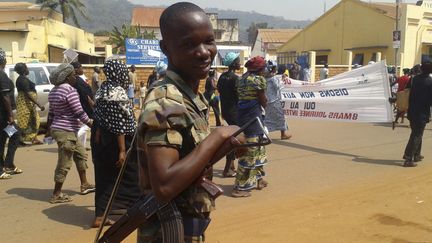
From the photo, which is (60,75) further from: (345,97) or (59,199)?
(345,97)

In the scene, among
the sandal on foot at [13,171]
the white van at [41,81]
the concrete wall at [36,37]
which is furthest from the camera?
the concrete wall at [36,37]

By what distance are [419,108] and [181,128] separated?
6.25m

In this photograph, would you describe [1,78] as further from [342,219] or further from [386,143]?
[386,143]

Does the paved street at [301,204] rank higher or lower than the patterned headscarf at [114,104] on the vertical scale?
lower

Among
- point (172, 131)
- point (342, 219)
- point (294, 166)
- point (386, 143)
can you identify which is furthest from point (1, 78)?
point (386, 143)

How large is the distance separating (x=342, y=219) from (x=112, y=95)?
2.66 meters

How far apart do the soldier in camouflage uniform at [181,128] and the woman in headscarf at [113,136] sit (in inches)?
99.0

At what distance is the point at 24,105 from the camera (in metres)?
8.24

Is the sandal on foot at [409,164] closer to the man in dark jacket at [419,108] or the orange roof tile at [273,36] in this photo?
the man in dark jacket at [419,108]

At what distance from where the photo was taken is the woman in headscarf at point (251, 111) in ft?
17.4

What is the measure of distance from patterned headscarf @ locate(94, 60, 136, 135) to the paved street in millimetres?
1096

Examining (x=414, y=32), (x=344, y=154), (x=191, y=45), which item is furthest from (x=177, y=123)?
(x=414, y=32)

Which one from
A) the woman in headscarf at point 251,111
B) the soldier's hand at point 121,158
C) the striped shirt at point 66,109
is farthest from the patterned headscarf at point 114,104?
the woman in headscarf at point 251,111

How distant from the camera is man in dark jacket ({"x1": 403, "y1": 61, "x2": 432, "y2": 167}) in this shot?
662 centimetres
